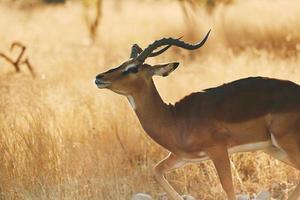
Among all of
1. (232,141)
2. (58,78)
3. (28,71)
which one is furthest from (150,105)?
(28,71)

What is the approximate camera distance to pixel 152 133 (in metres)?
6.85

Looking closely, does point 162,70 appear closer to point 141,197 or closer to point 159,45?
point 159,45

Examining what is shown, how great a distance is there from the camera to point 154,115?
22.5ft

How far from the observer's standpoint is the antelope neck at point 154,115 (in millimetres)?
6777

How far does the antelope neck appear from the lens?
267 inches

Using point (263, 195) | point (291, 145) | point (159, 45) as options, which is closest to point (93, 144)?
point (263, 195)

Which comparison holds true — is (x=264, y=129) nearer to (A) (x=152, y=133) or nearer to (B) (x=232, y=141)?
(B) (x=232, y=141)

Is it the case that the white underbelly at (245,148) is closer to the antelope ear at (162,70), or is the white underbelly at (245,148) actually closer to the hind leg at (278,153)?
the hind leg at (278,153)

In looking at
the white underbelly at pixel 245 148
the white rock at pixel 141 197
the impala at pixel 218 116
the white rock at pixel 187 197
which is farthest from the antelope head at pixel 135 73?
the white rock at pixel 187 197

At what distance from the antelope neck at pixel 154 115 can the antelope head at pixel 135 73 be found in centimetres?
9

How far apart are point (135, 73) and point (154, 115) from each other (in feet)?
1.42

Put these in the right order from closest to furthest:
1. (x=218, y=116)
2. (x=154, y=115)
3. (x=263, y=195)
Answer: (x=218, y=116)
(x=154, y=115)
(x=263, y=195)

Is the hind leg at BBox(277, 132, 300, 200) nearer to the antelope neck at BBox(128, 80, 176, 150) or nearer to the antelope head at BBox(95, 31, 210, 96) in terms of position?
the antelope neck at BBox(128, 80, 176, 150)

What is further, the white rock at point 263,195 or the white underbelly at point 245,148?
the white rock at point 263,195
